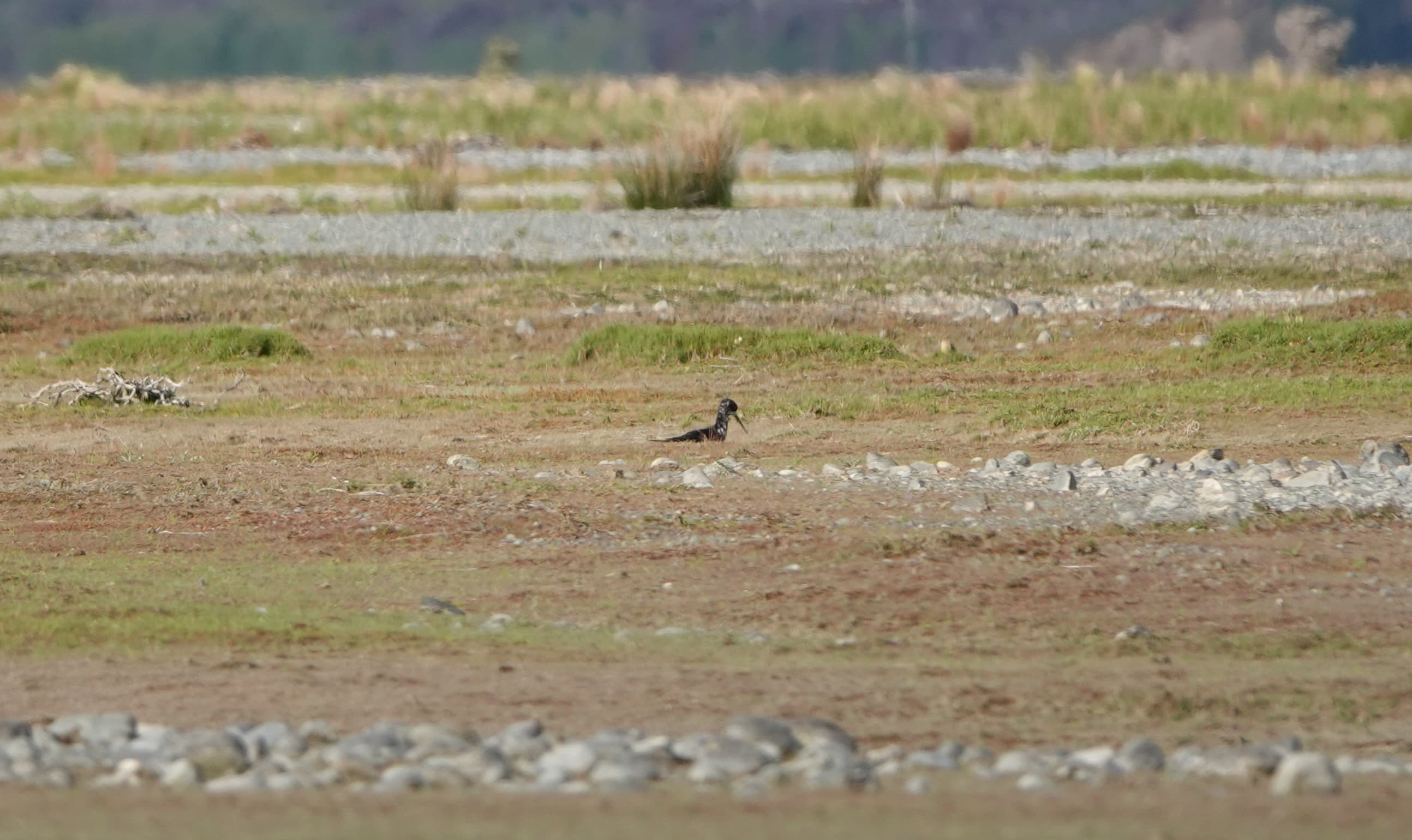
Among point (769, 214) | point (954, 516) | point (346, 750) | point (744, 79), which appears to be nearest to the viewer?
point (346, 750)

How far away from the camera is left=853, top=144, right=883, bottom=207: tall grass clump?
70.4 ft

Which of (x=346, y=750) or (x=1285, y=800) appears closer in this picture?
(x=1285, y=800)

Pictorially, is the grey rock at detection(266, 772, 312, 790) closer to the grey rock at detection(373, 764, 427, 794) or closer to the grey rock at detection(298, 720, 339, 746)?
the grey rock at detection(373, 764, 427, 794)

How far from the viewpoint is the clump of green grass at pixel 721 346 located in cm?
1225

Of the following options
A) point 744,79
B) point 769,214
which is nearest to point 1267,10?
point 744,79

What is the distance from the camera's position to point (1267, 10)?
6475cm

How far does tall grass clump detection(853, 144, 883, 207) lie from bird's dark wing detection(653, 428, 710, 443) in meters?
12.2

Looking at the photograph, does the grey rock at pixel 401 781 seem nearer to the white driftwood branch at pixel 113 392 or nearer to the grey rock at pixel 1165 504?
the grey rock at pixel 1165 504

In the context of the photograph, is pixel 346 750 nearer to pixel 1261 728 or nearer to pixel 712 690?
pixel 712 690

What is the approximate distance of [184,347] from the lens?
41.4ft

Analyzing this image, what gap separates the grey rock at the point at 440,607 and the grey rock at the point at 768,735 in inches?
66.8

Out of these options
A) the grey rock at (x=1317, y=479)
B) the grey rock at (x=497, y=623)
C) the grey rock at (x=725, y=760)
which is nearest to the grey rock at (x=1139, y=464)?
the grey rock at (x=1317, y=479)

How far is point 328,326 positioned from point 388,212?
8.06 m

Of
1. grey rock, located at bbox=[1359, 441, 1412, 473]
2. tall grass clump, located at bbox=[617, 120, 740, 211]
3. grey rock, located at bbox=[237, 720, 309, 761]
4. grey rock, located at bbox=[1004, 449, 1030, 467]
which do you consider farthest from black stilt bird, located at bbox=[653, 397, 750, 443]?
tall grass clump, located at bbox=[617, 120, 740, 211]
